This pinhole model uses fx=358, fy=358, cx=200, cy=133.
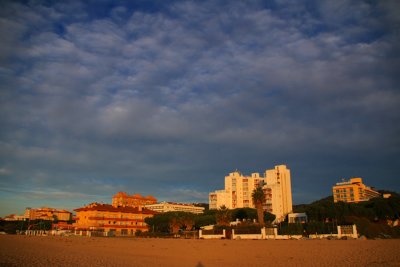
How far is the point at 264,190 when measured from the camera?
131625mm

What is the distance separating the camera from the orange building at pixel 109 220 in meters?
96.2

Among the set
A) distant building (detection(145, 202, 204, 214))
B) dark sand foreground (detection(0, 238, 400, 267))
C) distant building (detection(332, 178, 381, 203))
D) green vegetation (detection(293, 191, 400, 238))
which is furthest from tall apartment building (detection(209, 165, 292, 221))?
dark sand foreground (detection(0, 238, 400, 267))

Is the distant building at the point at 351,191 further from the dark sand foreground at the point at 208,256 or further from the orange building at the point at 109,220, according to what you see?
the dark sand foreground at the point at 208,256

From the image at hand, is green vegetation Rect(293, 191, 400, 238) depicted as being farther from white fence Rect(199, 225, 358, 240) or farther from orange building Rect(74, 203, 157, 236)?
orange building Rect(74, 203, 157, 236)

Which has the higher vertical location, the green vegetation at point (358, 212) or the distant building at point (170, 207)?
the distant building at point (170, 207)

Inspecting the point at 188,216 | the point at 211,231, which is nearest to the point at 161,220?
the point at 188,216

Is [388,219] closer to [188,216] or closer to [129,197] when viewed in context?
[188,216]

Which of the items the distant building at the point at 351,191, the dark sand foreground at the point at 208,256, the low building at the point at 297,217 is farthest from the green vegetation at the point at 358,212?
the distant building at the point at 351,191

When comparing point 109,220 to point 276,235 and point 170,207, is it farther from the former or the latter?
point 170,207

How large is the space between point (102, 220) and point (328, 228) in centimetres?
6218

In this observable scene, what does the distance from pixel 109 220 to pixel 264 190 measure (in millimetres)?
58570

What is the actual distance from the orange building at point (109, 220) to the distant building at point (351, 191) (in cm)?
9114

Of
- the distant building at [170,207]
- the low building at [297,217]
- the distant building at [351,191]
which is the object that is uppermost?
the distant building at [351,191]

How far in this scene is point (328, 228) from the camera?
58969 mm
